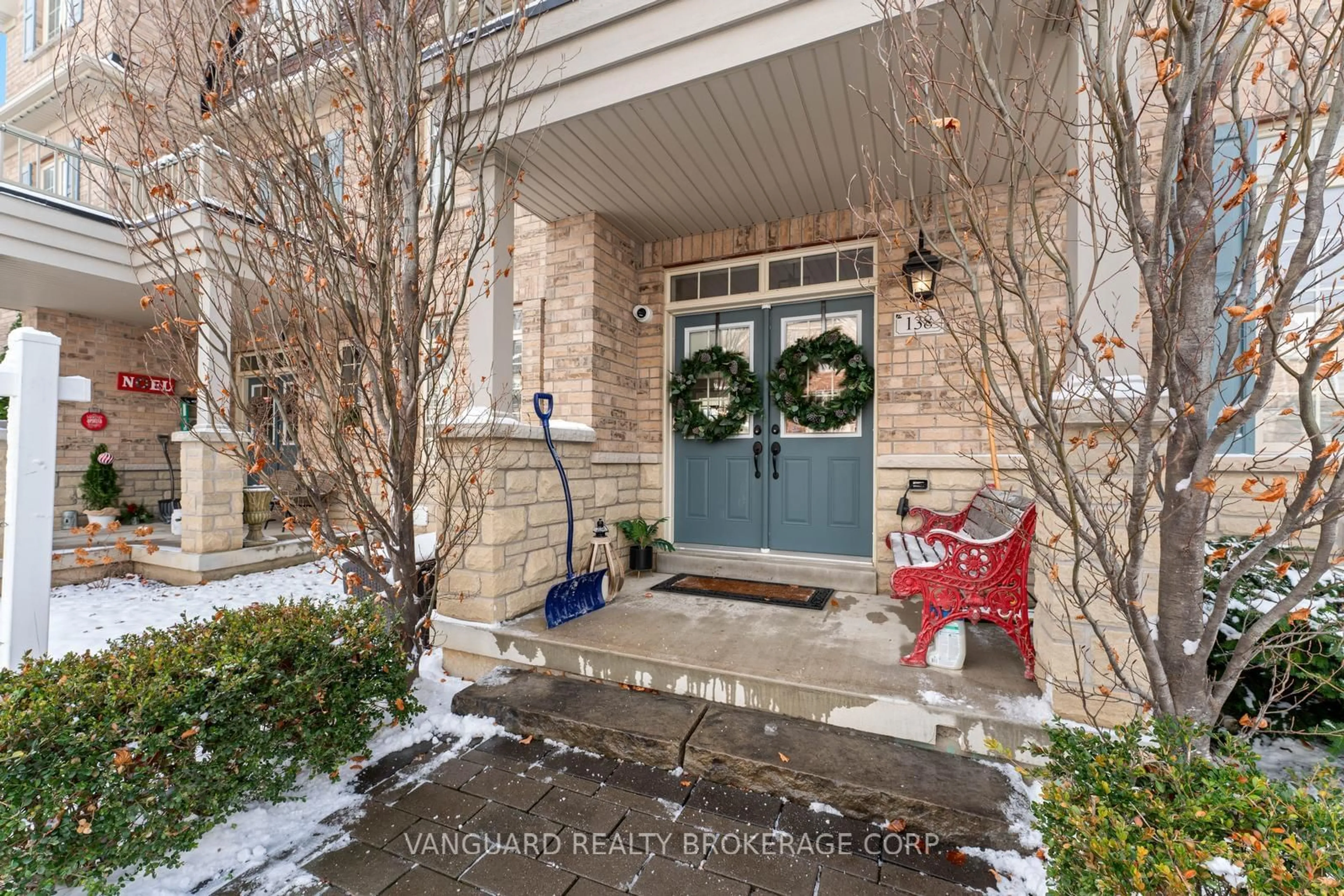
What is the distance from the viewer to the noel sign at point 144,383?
6.73m

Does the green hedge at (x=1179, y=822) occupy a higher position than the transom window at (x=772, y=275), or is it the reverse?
the transom window at (x=772, y=275)

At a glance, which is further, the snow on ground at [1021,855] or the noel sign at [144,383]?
the noel sign at [144,383]

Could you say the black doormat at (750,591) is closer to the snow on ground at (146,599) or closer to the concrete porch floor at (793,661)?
the concrete porch floor at (793,661)

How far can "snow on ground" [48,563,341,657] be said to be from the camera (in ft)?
12.1

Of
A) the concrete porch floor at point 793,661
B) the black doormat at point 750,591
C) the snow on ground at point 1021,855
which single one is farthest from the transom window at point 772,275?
the snow on ground at point 1021,855

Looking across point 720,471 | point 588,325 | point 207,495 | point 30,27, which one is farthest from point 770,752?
point 30,27

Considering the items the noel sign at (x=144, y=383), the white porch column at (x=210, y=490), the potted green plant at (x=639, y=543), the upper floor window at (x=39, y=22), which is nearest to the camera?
the potted green plant at (x=639, y=543)

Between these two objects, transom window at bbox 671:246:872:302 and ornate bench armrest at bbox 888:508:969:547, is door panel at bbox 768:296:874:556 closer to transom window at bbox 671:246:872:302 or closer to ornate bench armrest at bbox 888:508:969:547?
transom window at bbox 671:246:872:302

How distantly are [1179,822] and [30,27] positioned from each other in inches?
583

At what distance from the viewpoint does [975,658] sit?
2572 mm

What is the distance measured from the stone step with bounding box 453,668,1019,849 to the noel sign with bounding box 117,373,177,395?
7.13 m

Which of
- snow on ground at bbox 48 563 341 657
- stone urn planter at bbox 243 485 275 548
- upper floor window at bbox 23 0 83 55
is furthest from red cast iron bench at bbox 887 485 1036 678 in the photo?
upper floor window at bbox 23 0 83 55

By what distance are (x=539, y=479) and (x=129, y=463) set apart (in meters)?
7.06

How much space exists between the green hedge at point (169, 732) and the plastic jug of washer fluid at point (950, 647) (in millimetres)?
2377
